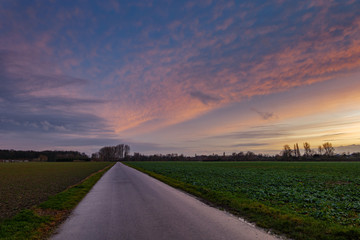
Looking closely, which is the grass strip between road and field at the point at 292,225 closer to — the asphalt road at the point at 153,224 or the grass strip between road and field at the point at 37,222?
the asphalt road at the point at 153,224

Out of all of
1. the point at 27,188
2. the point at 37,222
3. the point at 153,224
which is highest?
the point at 153,224

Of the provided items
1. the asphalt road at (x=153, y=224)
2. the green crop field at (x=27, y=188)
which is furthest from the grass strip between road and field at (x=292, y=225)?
the green crop field at (x=27, y=188)

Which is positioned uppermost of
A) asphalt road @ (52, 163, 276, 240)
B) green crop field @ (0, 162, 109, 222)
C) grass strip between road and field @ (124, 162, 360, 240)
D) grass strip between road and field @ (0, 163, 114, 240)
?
asphalt road @ (52, 163, 276, 240)

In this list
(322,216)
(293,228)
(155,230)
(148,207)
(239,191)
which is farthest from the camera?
(239,191)

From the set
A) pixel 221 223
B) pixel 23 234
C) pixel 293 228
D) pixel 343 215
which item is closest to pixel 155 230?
pixel 221 223

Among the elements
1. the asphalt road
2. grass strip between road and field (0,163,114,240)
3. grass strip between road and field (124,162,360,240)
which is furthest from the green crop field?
grass strip between road and field (124,162,360,240)

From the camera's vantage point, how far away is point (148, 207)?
428 inches

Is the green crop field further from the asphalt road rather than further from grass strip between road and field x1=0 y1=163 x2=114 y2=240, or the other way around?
the asphalt road

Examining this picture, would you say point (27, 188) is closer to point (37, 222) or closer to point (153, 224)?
point (37, 222)

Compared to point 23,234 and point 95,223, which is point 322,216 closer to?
point 95,223

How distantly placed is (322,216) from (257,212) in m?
2.98

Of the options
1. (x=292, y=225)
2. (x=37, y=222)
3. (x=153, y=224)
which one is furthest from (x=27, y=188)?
(x=292, y=225)

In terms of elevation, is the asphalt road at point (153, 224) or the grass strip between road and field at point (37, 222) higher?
the asphalt road at point (153, 224)

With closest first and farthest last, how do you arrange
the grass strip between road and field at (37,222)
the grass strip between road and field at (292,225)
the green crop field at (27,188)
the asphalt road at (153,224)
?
the asphalt road at (153,224) → the grass strip between road and field at (292,225) → the grass strip between road and field at (37,222) → the green crop field at (27,188)
